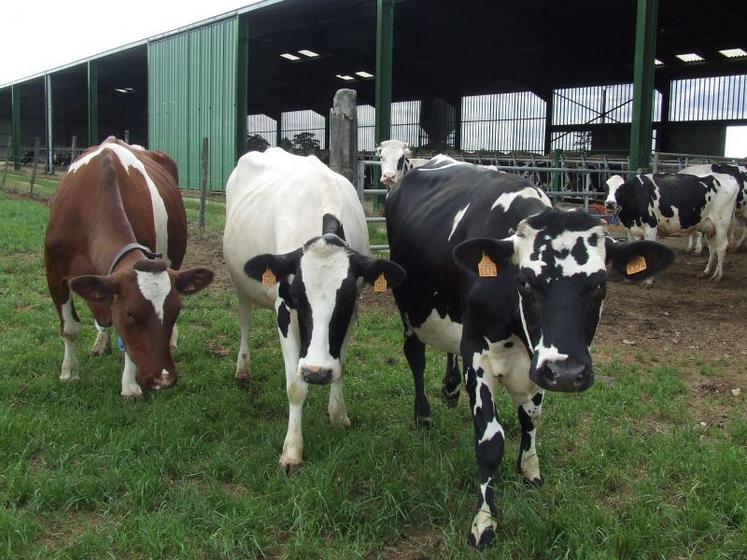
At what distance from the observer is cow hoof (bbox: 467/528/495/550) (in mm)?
3001

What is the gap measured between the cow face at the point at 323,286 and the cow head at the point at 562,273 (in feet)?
2.51

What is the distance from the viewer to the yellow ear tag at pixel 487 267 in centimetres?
301

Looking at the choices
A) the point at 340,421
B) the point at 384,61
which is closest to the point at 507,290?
the point at 340,421

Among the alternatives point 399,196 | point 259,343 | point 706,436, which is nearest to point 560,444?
point 706,436

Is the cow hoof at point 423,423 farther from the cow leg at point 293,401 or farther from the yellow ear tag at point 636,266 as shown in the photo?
the yellow ear tag at point 636,266

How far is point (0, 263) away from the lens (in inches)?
356

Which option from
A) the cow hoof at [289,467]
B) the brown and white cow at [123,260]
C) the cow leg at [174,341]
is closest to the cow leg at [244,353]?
the cow leg at [174,341]

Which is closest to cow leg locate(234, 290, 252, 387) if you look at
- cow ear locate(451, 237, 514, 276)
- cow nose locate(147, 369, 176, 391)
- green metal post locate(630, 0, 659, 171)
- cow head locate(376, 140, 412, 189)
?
cow nose locate(147, 369, 176, 391)

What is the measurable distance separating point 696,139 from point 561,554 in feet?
100.0

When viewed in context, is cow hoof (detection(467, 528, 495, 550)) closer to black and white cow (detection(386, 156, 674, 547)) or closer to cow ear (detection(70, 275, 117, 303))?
black and white cow (detection(386, 156, 674, 547))

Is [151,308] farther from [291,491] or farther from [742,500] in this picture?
[742,500]

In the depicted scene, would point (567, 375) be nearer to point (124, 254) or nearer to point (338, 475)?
point (338, 475)

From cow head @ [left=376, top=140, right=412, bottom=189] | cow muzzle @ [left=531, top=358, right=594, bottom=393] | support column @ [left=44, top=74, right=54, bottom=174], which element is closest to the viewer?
cow muzzle @ [left=531, top=358, right=594, bottom=393]

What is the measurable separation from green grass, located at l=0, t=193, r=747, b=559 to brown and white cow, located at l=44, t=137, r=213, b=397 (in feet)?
1.27
